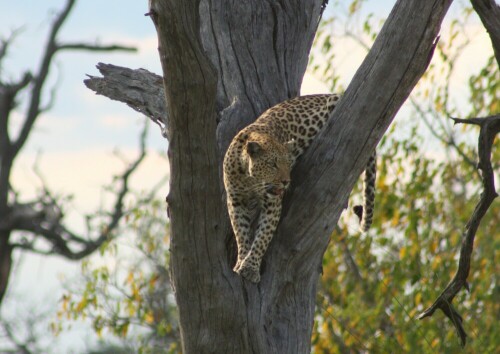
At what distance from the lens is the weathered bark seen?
4.73 meters

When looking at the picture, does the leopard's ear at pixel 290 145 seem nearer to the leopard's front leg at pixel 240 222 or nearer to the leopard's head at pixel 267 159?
the leopard's head at pixel 267 159

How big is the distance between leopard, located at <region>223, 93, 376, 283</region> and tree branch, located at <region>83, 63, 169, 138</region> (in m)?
0.63

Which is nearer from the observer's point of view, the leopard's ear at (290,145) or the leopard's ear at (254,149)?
the leopard's ear at (254,149)

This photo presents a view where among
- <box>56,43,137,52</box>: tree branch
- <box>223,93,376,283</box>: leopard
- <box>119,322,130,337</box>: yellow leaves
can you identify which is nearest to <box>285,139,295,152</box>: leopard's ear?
<box>223,93,376,283</box>: leopard

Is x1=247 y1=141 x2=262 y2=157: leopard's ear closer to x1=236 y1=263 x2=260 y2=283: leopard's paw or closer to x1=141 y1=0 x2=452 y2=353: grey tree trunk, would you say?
x1=141 y1=0 x2=452 y2=353: grey tree trunk

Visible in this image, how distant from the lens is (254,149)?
6316 mm

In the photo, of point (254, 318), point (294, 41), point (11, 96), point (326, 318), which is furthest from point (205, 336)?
point (11, 96)

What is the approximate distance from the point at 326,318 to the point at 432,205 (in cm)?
177

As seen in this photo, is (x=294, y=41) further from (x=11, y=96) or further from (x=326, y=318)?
(x=11, y=96)

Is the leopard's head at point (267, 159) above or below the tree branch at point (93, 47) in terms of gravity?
below

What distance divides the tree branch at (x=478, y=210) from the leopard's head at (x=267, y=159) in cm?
122

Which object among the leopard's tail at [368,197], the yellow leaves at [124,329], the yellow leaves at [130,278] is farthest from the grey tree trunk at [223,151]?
the yellow leaves at [130,278]

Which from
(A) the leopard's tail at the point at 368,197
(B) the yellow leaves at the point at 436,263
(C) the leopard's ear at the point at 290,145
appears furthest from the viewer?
(B) the yellow leaves at the point at 436,263

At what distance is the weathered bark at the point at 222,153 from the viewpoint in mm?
4730
